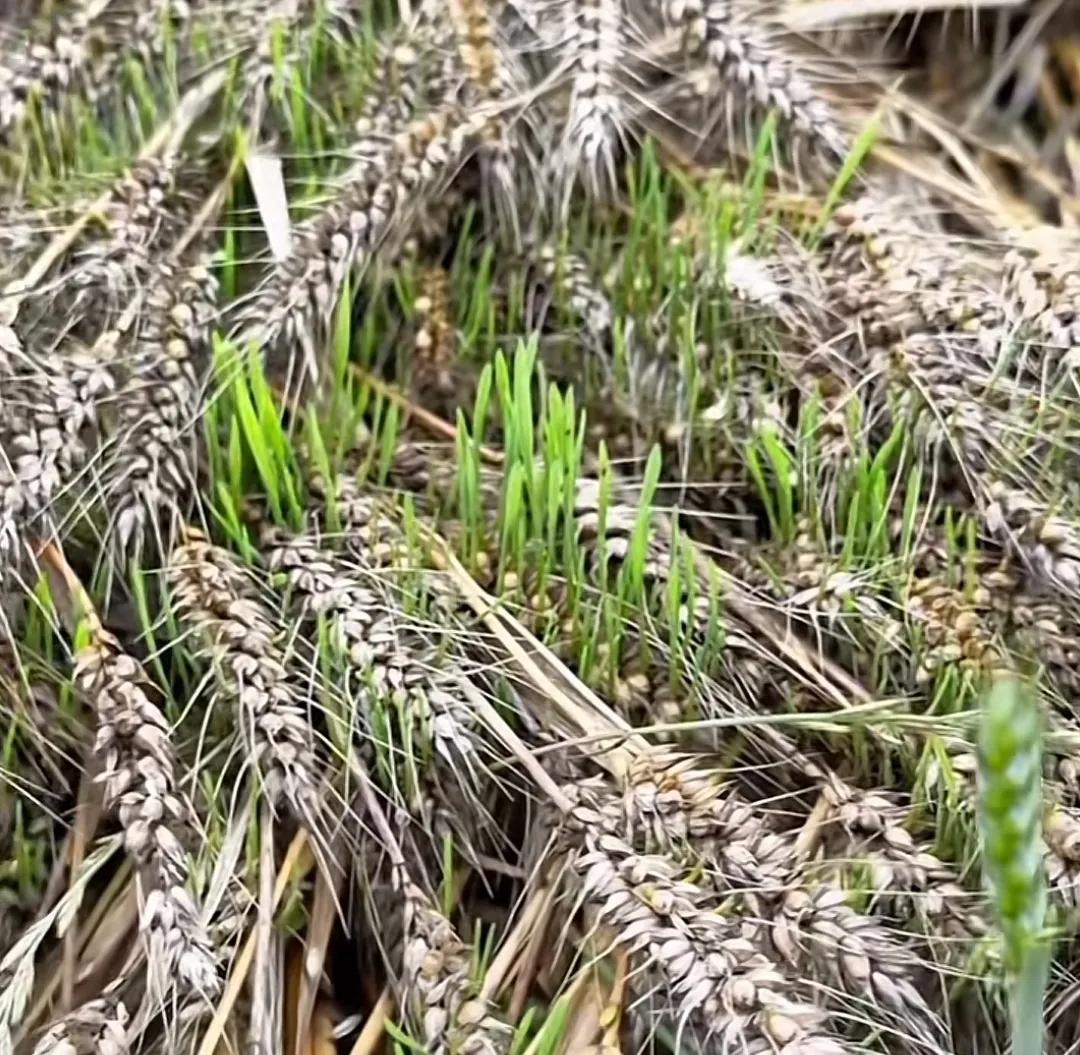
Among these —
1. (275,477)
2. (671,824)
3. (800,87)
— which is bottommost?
(671,824)

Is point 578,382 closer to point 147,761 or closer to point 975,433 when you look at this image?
point 975,433

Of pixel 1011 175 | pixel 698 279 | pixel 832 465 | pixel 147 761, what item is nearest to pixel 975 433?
pixel 832 465

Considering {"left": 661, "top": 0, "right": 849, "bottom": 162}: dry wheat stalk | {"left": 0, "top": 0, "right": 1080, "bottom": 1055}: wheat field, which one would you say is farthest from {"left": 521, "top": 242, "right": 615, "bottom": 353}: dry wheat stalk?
{"left": 661, "top": 0, "right": 849, "bottom": 162}: dry wheat stalk

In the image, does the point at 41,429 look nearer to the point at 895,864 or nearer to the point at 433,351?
the point at 433,351

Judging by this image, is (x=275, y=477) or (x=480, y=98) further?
(x=480, y=98)

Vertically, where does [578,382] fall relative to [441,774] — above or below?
above

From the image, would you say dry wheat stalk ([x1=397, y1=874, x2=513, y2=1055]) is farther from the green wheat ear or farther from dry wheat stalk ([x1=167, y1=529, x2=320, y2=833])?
the green wheat ear

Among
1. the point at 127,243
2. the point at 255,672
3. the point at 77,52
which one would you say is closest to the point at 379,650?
the point at 255,672
